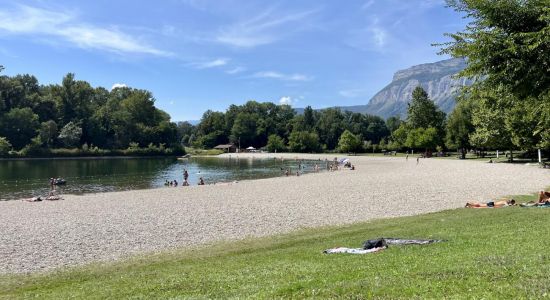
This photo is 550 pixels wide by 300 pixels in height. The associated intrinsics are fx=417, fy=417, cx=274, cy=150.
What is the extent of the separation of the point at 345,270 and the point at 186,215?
16.3m

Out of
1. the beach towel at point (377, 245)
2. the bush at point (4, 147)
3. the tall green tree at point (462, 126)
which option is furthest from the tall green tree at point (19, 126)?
the beach towel at point (377, 245)

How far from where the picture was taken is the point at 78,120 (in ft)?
443

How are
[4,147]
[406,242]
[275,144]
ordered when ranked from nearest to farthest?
[406,242], [4,147], [275,144]

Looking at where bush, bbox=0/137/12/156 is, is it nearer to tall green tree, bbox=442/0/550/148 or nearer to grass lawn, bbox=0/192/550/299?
grass lawn, bbox=0/192/550/299

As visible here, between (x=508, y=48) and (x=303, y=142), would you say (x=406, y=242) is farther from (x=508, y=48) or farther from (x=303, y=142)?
(x=303, y=142)

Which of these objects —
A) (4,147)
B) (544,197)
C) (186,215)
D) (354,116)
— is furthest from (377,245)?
(354,116)

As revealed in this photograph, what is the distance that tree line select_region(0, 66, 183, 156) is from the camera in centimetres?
11838

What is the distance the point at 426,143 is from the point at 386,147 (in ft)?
116

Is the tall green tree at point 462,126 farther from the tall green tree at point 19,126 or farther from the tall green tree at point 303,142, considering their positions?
the tall green tree at point 19,126

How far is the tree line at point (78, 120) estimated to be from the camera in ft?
388

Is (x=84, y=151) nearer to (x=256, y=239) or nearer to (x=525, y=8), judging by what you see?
(x=256, y=239)

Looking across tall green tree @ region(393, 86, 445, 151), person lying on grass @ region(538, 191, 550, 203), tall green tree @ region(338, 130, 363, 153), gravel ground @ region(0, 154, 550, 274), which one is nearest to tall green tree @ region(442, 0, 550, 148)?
person lying on grass @ region(538, 191, 550, 203)

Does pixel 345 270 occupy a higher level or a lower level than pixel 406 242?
higher

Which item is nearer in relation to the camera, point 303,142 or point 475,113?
point 475,113
